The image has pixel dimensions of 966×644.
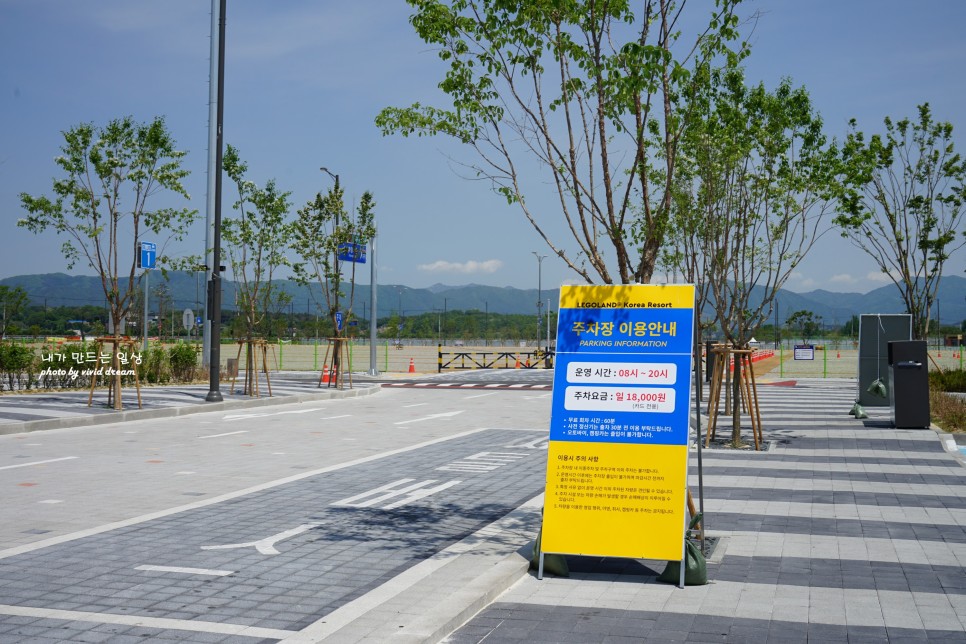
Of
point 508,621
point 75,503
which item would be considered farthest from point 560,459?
point 75,503

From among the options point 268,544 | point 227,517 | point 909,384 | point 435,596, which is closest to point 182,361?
point 909,384

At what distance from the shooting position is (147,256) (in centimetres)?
2103

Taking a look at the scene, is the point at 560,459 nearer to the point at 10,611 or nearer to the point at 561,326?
the point at 561,326

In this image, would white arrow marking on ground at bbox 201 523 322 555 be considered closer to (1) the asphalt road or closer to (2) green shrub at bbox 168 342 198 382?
(1) the asphalt road

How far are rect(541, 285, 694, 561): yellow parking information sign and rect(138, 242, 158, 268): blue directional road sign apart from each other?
1589 centimetres

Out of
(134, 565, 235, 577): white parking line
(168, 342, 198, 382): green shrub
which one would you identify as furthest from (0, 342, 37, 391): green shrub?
(134, 565, 235, 577): white parking line

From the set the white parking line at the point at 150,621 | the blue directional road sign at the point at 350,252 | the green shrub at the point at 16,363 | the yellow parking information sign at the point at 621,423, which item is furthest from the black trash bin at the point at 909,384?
the green shrub at the point at 16,363

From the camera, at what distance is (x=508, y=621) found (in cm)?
549

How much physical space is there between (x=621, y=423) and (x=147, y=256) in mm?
17087

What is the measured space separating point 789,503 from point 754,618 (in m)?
4.28

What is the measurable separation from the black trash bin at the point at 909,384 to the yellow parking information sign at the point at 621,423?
11.9 meters

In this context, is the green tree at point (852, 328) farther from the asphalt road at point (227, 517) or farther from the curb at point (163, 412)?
the asphalt road at point (227, 517)

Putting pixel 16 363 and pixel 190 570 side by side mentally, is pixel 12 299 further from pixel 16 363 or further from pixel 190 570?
pixel 190 570

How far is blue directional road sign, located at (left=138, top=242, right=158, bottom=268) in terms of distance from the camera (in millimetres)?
20578
